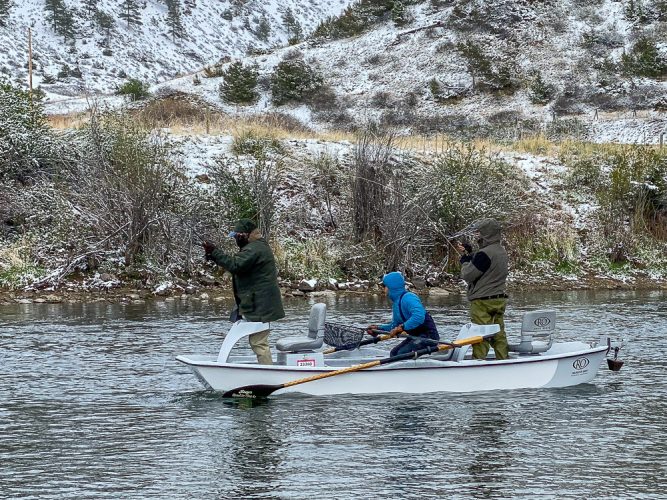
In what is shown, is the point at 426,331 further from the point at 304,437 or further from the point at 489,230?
the point at 304,437

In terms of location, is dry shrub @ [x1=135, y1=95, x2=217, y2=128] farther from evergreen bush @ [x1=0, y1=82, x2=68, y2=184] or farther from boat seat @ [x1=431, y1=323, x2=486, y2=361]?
boat seat @ [x1=431, y1=323, x2=486, y2=361]

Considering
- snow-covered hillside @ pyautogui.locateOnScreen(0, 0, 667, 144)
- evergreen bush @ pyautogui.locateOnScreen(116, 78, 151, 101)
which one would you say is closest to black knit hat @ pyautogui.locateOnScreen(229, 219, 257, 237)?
snow-covered hillside @ pyautogui.locateOnScreen(0, 0, 667, 144)

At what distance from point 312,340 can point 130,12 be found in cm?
6810

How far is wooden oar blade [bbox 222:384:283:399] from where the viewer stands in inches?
503

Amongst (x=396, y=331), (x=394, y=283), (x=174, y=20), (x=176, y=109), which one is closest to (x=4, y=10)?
(x=174, y=20)

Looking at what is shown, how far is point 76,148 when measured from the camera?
96.6 feet

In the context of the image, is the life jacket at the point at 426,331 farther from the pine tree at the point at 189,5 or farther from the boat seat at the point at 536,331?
the pine tree at the point at 189,5

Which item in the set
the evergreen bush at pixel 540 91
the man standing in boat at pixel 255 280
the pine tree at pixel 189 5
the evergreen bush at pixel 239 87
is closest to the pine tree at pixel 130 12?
the pine tree at pixel 189 5

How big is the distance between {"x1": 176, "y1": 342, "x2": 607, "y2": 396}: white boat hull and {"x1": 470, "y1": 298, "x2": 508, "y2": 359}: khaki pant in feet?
0.96

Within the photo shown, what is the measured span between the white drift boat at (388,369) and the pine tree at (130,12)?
65.8 metres

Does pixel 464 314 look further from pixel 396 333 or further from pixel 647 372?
pixel 396 333

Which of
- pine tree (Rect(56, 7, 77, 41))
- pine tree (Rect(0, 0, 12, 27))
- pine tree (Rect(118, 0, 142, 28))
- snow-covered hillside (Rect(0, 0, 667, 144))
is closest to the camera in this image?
snow-covered hillside (Rect(0, 0, 667, 144))

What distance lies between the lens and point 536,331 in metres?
14.0

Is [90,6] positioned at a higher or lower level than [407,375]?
higher
